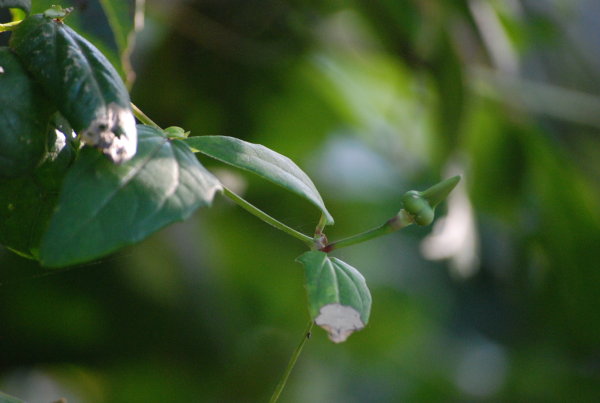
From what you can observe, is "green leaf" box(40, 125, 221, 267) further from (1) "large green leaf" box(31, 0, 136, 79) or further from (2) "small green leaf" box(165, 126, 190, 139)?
(1) "large green leaf" box(31, 0, 136, 79)

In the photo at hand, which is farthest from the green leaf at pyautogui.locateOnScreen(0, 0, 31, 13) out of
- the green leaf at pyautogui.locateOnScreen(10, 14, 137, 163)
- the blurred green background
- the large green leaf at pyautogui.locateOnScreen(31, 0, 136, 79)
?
the blurred green background

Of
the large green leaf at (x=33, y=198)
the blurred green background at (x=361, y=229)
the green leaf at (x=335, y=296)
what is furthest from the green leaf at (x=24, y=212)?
the blurred green background at (x=361, y=229)

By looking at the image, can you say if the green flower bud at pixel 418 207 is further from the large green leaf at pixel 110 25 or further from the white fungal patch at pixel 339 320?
the large green leaf at pixel 110 25

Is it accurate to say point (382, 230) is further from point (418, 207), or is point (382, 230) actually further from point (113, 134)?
point (113, 134)

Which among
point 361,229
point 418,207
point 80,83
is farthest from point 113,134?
point 361,229

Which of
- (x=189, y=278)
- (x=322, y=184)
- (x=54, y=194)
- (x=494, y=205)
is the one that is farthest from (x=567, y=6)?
(x=54, y=194)
